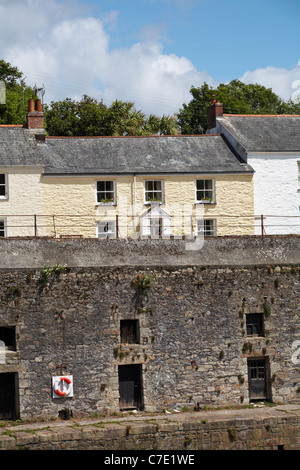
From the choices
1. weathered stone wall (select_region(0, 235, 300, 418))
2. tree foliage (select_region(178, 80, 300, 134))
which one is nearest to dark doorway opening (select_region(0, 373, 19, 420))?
weathered stone wall (select_region(0, 235, 300, 418))

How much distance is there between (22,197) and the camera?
2948 cm

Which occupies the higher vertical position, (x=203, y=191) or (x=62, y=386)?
(x=203, y=191)

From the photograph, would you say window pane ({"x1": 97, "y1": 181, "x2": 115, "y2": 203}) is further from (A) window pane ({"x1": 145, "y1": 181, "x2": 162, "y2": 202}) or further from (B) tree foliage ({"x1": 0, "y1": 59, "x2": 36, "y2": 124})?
(B) tree foliage ({"x1": 0, "y1": 59, "x2": 36, "y2": 124})

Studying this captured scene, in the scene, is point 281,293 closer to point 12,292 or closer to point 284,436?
point 284,436

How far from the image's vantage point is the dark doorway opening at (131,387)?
22969mm

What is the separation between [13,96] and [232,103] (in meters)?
14.1

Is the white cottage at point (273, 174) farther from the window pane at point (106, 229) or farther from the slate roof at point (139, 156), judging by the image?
the window pane at point (106, 229)

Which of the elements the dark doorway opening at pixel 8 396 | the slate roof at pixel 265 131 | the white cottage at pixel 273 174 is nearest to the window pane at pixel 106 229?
the white cottage at pixel 273 174

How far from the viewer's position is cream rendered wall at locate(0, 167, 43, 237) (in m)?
29.3

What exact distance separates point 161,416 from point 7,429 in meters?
4.22

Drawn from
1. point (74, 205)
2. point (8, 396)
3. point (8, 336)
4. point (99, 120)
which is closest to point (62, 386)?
point (8, 396)

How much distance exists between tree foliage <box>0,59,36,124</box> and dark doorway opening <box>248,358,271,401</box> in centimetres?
2095

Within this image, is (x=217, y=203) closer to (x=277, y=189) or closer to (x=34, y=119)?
(x=277, y=189)

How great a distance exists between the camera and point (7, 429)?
20750 millimetres
